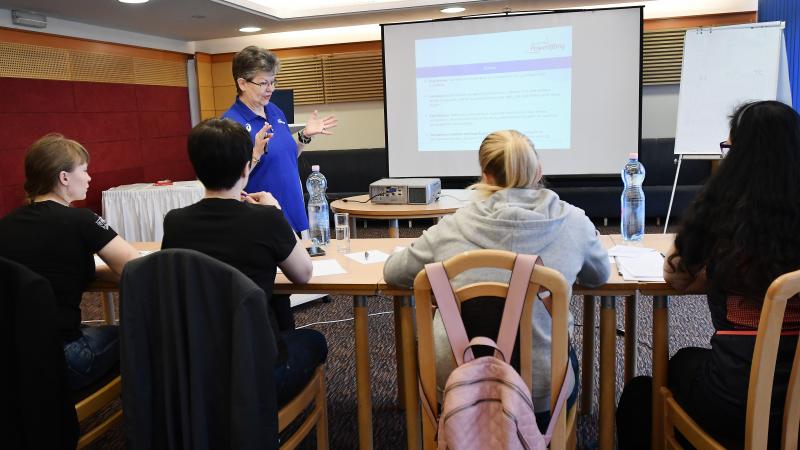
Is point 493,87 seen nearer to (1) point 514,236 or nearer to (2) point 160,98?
(1) point 514,236

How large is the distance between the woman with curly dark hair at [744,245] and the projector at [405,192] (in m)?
1.94

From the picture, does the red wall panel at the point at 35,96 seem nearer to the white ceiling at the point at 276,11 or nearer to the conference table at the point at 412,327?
the white ceiling at the point at 276,11

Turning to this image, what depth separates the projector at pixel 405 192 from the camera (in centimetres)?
328

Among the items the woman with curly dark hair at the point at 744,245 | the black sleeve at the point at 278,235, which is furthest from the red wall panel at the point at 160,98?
the woman with curly dark hair at the point at 744,245

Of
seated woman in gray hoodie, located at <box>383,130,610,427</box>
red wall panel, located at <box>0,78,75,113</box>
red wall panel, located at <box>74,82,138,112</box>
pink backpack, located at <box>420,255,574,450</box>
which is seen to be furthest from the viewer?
red wall panel, located at <box>74,82,138,112</box>

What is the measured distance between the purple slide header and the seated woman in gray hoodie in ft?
9.26

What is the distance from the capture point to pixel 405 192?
3320mm

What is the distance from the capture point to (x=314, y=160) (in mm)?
7020

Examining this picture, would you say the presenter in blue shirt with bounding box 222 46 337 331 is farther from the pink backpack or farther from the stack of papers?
the pink backpack

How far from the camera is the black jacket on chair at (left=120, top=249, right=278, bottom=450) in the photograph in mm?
1366

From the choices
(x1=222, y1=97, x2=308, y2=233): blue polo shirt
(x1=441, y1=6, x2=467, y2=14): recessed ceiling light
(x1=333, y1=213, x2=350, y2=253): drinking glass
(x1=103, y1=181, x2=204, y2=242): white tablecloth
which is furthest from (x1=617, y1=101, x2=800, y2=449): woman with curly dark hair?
(x1=441, y1=6, x2=467, y2=14): recessed ceiling light

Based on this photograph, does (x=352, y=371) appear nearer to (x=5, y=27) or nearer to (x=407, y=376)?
(x=407, y=376)

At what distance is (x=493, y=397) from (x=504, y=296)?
0.21 meters

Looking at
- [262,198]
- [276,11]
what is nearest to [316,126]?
[262,198]
